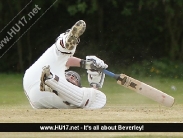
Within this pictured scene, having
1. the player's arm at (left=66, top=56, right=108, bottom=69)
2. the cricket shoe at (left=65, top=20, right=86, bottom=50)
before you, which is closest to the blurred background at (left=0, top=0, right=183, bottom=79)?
the player's arm at (left=66, top=56, right=108, bottom=69)

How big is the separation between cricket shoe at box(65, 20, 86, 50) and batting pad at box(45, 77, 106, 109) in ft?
1.45

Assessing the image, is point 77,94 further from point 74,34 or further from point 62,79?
point 74,34

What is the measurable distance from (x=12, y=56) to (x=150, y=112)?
37.2ft

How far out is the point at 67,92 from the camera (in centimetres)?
844

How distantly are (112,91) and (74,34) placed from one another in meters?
6.18

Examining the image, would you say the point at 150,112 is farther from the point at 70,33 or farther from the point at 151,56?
the point at 151,56

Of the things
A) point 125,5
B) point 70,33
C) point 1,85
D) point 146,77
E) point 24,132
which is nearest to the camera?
point 24,132

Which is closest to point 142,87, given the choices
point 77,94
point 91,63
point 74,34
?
point 91,63

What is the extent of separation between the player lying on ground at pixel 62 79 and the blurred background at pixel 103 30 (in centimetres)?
960

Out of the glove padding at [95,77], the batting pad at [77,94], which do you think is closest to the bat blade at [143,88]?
the glove padding at [95,77]

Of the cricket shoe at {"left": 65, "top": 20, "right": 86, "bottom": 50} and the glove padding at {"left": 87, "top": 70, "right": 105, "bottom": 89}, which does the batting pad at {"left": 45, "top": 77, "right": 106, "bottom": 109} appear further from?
the cricket shoe at {"left": 65, "top": 20, "right": 86, "bottom": 50}

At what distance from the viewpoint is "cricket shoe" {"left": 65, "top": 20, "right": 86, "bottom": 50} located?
8125 mm

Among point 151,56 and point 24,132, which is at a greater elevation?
point 151,56

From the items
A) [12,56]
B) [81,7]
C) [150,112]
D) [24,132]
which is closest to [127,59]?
[81,7]
